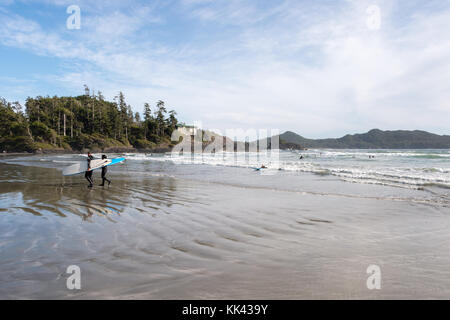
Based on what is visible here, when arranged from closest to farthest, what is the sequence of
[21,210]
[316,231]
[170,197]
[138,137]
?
[316,231], [21,210], [170,197], [138,137]

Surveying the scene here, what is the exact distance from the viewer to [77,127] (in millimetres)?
104625

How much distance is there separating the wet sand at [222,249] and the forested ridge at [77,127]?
83.8 metres

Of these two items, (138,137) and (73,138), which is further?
(138,137)

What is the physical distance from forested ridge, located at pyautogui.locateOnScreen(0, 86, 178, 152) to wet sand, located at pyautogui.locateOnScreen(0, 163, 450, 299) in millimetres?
83847

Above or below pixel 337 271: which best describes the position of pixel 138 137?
above

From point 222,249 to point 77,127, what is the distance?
118m

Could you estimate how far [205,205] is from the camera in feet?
32.8

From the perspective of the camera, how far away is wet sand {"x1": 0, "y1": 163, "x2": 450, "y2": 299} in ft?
12.5

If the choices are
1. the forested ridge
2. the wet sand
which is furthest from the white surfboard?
the forested ridge

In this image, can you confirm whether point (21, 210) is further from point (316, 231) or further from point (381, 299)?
point (381, 299)

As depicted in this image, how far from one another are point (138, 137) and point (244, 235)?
121 meters

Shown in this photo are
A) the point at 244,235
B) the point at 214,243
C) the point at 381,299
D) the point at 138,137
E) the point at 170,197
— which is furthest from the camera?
the point at 138,137

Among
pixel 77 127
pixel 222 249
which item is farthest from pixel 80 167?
pixel 77 127
